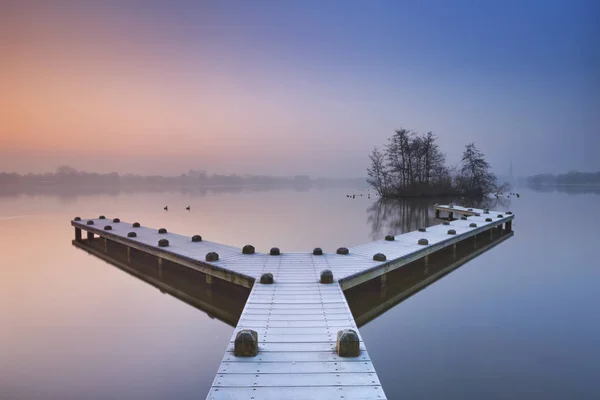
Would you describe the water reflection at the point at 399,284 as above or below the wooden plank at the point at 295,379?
below

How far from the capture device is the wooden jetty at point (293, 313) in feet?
9.55

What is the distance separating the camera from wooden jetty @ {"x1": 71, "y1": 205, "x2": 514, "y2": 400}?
9.55ft

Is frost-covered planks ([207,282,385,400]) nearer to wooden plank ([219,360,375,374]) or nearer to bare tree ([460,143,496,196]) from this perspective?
wooden plank ([219,360,375,374])

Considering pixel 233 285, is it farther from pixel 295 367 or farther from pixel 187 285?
pixel 295 367

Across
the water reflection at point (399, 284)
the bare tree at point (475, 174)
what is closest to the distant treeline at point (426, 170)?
the bare tree at point (475, 174)

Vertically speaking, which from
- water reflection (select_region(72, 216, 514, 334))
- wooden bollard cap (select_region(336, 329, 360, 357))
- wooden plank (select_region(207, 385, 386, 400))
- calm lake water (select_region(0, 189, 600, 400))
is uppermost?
wooden bollard cap (select_region(336, 329, 360, 357))

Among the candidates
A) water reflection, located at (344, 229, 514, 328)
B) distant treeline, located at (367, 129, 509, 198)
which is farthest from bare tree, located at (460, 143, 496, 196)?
water reflection, located at (344, 229, 514, 328)

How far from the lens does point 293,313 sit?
4.50 m

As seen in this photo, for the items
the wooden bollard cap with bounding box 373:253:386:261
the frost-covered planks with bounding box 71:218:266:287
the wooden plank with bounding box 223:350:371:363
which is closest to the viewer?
the wooden plank with bounding box 223:350:371:363

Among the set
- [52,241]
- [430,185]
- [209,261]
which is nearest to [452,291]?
[209,261]

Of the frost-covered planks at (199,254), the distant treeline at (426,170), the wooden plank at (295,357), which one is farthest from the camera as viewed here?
the distant treeline at (426,170)

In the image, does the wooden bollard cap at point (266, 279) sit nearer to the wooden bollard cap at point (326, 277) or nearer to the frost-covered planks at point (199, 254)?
the frost-covered planks at point (199, 254)

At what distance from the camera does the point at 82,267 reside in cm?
993

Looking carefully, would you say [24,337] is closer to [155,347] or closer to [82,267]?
[155,347]
